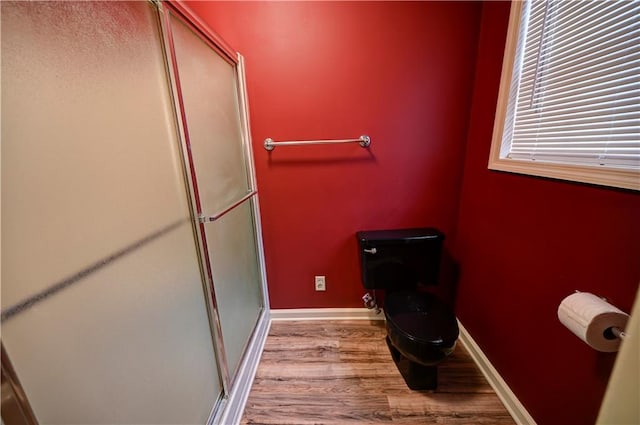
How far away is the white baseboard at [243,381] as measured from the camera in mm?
1075

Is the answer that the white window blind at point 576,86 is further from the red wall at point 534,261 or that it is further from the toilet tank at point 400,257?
the toilet tank at point 400,257

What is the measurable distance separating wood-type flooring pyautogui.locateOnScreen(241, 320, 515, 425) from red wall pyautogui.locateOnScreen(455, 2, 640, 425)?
7.8 inches

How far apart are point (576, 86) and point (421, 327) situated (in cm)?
114

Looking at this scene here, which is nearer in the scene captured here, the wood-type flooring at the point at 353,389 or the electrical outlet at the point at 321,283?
the wood-type flooring at the point at 353,389

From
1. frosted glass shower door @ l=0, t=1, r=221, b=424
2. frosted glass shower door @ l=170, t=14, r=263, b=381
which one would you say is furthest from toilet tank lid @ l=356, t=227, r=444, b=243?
frosted glass shower door @ l=0, t=1, r=221, b=424

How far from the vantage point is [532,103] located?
3.40 ft

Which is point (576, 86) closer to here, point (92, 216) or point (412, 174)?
point (412, 174)

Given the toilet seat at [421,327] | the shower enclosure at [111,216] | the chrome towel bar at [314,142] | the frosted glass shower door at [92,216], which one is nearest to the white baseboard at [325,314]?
the toilet seat at [421,327]

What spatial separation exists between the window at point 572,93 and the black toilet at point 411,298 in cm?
63

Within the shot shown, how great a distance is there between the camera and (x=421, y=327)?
1.19m

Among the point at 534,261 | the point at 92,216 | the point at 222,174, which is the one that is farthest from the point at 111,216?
the point at 534,261

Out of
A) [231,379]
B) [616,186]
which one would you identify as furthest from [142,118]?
[616,186]

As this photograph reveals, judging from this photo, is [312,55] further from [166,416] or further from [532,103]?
[166,416]

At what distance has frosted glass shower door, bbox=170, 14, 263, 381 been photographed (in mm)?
909
